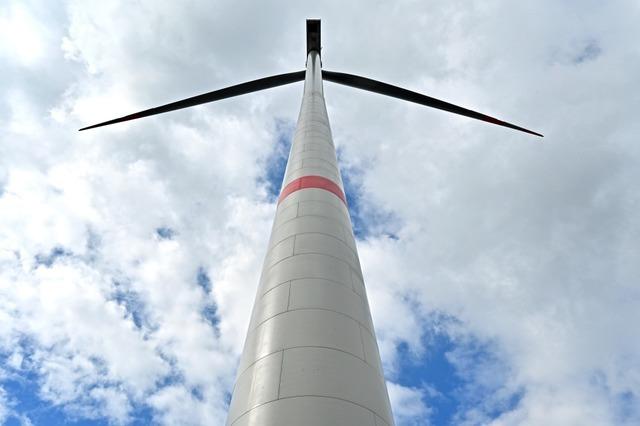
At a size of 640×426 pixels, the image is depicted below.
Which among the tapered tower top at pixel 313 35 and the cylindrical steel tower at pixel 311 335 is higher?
the tapered tower top at pixel 313 35

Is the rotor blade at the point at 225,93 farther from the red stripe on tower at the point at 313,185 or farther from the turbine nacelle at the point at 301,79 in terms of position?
the red stripe on tower at the point at 313,185

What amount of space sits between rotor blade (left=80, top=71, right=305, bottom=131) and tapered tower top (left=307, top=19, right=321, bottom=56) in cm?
222

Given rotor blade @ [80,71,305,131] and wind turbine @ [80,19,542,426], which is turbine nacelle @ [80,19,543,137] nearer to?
rotor blade @ [80,71,305,131]

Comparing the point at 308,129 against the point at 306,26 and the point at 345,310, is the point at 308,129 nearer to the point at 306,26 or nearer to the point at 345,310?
the point at 345,310

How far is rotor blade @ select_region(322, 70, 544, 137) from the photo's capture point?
23125mm

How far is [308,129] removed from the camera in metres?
15.0

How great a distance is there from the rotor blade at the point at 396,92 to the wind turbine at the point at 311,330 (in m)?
14.5

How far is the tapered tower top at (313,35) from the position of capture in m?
28.4

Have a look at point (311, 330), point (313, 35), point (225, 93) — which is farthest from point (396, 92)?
point (311, 330)

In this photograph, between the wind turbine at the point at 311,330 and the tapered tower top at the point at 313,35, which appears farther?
the tapered tower top at the point at 313,35

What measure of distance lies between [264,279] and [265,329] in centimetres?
170

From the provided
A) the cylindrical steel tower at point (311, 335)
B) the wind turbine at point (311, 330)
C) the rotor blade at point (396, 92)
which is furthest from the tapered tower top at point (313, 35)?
the cylindrical steel tower at point (311, 335)

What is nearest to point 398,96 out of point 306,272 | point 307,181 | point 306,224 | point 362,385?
point 307,181

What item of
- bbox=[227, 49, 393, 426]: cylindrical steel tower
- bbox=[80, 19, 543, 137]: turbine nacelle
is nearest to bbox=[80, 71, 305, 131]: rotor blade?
bbox=[80, 19, 543, 137]: turbine nacelle
